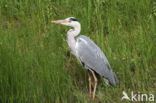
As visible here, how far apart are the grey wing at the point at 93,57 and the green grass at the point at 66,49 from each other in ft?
0.49

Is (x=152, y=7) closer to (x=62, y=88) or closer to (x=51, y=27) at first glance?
(x=51, y=27)

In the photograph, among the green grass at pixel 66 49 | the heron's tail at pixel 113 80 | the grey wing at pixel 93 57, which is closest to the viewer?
the green grass at pixel 66 49

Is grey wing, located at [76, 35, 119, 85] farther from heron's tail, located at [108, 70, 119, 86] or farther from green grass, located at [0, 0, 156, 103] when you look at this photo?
green grass, located at [0, 0, 156, 103]

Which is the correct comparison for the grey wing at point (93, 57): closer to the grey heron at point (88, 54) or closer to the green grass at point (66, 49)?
the grey heron at point (88, 54)

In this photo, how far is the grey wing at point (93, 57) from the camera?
3941 mm

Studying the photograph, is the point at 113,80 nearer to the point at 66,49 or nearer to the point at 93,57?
the point at 93,57

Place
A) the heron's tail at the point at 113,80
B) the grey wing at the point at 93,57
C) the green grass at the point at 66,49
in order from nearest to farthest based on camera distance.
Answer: the green grass at the point at 66,49 < the heron's tail at the point at 113,80 < the grey wing at the point at 93,57

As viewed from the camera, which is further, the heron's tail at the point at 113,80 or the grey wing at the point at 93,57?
the grey wing at the point at 93,57

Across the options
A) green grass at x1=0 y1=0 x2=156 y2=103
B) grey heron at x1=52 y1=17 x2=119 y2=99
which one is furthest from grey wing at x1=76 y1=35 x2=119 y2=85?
green grass at x1=0 y1=0 x2=156 y2=103

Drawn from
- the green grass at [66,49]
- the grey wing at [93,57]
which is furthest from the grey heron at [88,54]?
the green grass at [66,49]

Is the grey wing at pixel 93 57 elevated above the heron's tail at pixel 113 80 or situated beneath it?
elevated above

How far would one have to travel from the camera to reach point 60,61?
3.45 metres

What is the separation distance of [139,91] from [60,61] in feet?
3.31

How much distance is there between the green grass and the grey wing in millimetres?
149
